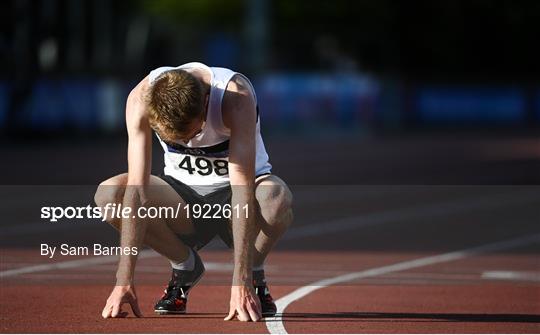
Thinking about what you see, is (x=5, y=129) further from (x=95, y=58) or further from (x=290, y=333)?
(x=290, y=333)

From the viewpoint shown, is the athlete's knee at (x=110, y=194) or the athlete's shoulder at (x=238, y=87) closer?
the athlete's shoulder at (x=238, y=87)

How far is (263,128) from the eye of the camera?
146 ft

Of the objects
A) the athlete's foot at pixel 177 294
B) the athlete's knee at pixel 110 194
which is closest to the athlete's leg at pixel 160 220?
the athlete's knee at pixel 110 194

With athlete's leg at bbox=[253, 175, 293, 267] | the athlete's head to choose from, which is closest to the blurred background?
athlete's leg at bbox=[253, 175, 293, 267]

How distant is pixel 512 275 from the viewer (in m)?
11.4

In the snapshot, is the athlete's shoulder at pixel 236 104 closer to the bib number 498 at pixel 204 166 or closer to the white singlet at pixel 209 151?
the white singlet at pixel 209 151

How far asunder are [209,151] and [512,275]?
13.9 feet

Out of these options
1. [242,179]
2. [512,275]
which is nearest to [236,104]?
[242,179]

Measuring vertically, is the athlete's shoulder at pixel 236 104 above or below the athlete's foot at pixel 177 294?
above

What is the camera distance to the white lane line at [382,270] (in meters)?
8.23

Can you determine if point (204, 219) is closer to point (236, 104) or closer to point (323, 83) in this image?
point (236, 104)

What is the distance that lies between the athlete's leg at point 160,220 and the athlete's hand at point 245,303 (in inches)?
26.2

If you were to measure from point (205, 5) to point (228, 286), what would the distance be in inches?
3433

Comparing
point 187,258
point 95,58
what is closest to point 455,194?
point 187,258
